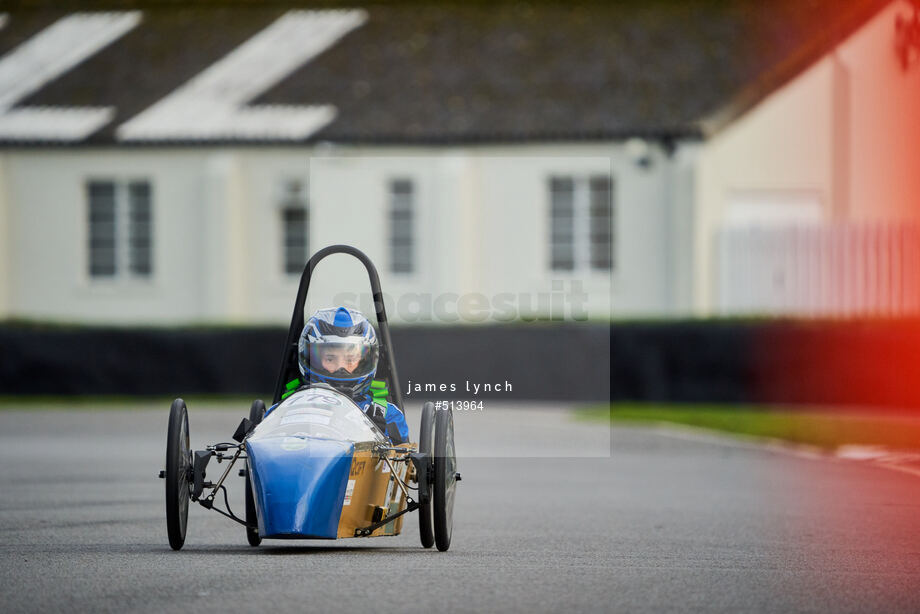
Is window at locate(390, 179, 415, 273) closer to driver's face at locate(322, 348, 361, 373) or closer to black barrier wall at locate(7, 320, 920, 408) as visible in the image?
black barrier wall at locate(7, 320, 920, 408)

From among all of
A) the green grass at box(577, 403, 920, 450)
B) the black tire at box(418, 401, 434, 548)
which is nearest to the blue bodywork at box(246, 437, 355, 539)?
the black tire at box(418, 401, 434, 548)

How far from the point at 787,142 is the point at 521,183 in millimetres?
4738

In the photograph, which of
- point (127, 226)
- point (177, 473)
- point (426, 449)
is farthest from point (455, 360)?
point (177, 473)

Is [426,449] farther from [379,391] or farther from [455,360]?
[455,360]

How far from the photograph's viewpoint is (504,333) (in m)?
28.0

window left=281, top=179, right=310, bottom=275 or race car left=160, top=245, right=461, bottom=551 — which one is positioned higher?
window left=281, top=179, right=310, bottom=275

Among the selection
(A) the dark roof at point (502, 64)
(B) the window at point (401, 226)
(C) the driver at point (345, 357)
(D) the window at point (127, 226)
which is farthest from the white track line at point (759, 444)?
(D) the window at point (127, 226)

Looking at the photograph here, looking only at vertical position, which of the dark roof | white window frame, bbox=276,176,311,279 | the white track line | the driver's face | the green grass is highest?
the dark roof

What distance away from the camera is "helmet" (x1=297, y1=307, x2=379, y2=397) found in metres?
10.3

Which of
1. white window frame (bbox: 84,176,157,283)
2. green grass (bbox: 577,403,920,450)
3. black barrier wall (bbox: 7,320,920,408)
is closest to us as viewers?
green grass (bbox: 577,403,920,450)

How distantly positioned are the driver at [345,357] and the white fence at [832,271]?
20.2m

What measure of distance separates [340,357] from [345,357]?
28 mm

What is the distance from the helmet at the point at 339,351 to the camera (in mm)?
10305

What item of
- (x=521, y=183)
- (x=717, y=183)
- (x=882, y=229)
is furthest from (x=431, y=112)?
(x=882, y=229)
